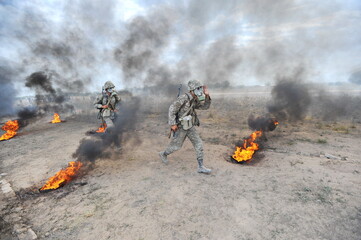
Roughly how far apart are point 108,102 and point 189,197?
15.4 feet

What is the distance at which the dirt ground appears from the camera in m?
2.93

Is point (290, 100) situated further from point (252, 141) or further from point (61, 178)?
point (61, 178)

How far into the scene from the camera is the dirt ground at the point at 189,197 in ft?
9.61

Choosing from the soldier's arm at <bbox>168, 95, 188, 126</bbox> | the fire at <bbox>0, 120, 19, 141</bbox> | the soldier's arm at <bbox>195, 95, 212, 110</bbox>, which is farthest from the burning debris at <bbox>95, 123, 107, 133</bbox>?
the fire at <bbox>0, 120, 19, 141</bbox>

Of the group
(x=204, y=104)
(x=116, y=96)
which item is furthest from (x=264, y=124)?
(x=116, y=96)

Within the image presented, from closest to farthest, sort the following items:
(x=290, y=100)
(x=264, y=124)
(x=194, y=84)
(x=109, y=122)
→ 1. (x=194, y=84)
2. (x=109, y=122)
3. (x=264, y=124)
4. (x=290, y=100)

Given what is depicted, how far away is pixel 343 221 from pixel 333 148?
15.2 feet

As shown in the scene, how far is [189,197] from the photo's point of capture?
12.3 feet

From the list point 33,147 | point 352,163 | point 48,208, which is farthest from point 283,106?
point 33,147

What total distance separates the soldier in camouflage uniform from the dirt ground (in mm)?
1298

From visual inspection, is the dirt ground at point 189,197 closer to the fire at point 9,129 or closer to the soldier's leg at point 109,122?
the soldier's leg at point 109,122

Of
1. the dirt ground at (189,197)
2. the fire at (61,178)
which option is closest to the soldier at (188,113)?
the dirt ground at (189,197)

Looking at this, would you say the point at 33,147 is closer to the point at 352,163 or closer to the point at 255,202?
the point at 255,202

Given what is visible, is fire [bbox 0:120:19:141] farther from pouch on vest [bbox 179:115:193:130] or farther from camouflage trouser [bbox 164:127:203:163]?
pouch on vest [bbox 179:115:193:130]
